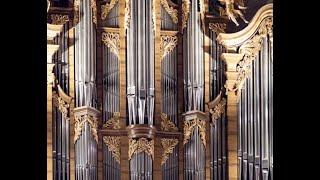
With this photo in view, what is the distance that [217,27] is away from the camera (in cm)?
1484

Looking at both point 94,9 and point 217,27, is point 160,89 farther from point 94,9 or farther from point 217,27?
point 94,9

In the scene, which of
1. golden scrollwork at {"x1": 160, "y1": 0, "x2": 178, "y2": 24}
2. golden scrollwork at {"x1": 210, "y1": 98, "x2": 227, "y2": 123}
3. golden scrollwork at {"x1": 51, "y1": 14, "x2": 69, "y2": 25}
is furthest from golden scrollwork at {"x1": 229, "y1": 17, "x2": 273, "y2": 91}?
golden scrollwork at {"x1": 51, "y1": 14, "x2": 69, "y2": 25}

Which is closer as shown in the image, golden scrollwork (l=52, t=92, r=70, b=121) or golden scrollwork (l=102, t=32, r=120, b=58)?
golden scrollwork (l=52, t=92, r=70, b=121)

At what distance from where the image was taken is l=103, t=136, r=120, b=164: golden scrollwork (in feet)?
47.6

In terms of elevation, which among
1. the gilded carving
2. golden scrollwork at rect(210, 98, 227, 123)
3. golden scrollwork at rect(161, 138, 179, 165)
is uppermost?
the gilded carving

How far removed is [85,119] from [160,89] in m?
0.87

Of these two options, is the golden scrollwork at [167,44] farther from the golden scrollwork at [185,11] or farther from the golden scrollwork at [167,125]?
the golden scrollwork at [167,125]

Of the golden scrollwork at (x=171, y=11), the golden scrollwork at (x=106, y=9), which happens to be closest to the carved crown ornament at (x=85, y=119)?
the golden scrollwork at (x=106, y=9)

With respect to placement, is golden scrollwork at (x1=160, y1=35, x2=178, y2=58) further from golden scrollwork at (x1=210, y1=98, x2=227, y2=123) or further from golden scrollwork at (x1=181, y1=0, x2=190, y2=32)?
golden scrollwork at (x1=210, y1=98, x2=227, y2=123)

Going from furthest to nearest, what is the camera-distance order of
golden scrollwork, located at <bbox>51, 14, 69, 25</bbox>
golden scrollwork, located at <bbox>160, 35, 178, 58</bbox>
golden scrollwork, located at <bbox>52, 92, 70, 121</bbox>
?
golden scrollwork, located at <bbox>160, 35, 178, 58</bbox>
golden scrollwork, located at <bbox>51, 14, 69, 25</bbox>
golden scrollwork, located at <bbox>52, 92, 70, 121</bbox>

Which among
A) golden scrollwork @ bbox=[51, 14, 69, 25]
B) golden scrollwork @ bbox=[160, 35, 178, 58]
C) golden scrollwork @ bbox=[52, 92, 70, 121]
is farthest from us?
golden scrollwork @ bbox=[160, 35, 178, 58]

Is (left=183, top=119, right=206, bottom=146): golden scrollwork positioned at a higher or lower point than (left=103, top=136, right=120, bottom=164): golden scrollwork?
higher
